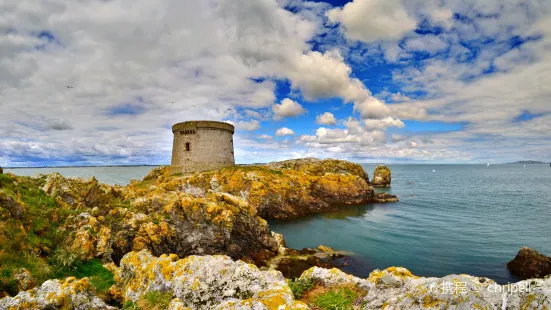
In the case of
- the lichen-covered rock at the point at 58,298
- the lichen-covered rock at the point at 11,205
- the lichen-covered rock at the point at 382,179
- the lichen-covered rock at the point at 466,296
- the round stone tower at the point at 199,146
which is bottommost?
the lichen-covered rock at the point at 382,179

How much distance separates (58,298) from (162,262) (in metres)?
3.07

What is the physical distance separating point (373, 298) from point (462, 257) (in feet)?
64.8

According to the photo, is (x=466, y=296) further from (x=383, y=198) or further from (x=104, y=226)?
(x=383, y=198)

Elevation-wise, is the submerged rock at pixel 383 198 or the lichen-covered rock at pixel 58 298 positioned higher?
the lichen-covered rock at pixel 58 298

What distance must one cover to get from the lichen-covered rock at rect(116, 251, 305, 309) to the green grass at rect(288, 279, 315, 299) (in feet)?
3.09

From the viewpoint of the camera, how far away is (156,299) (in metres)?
7.89

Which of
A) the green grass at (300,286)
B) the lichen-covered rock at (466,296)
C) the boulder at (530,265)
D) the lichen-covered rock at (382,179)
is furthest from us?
the lichen-covered rock at (382,179)

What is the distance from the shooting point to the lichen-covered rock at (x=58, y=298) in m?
6.09

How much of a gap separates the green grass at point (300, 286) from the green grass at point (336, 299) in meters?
0.59

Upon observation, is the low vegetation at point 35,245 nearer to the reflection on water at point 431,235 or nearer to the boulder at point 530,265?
the reflection on water at point 431,235

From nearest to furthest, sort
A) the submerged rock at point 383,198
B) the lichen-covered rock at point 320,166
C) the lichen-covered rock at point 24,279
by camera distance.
Answer: the lichen-covered rock at point 24,279 → the submerged rock at point 383,198 → the lichen-covered rock at point 320,166

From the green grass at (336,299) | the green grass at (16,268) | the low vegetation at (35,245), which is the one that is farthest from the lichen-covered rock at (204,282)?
the green grass at (16,268)

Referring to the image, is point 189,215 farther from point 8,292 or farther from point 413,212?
point 413,212

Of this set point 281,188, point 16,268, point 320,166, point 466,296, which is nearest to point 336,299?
point 466,296
